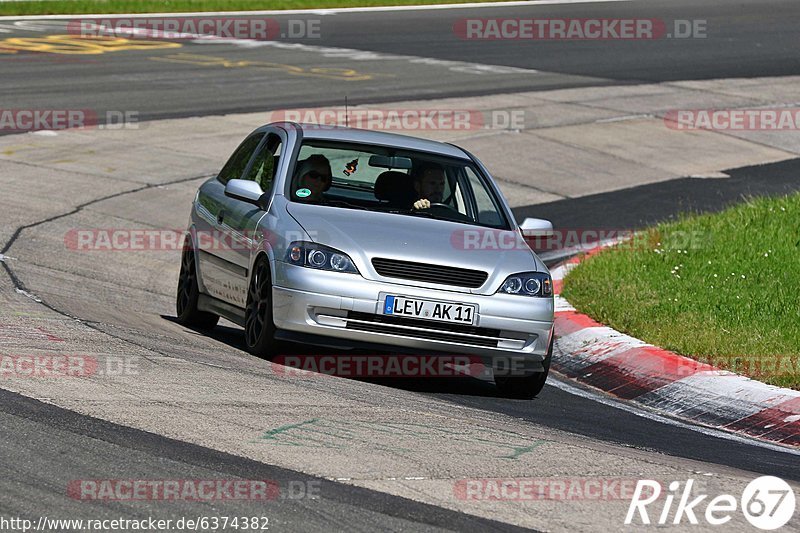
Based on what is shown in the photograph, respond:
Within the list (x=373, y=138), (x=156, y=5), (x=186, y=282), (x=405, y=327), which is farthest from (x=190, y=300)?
(x=156, y=5)

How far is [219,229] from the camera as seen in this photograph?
10.3 metres

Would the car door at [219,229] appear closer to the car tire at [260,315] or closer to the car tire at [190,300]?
the car tire at [190,300]

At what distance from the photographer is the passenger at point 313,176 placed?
32.2ft

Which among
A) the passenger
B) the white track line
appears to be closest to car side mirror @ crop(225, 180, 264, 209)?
the passenger

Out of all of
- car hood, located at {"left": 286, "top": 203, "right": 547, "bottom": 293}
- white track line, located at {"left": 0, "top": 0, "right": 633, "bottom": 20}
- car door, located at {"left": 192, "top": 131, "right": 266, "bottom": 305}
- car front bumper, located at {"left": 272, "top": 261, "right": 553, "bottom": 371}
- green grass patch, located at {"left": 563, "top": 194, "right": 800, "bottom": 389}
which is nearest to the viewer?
car front bumper, located at {"left": 272, "top": 261, "right": 553, "bottom": 371}

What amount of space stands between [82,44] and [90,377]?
67.9 ft

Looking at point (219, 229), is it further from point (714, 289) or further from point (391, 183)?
point (714, 289)

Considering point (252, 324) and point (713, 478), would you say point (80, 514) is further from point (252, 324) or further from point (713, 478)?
point (252, 324)

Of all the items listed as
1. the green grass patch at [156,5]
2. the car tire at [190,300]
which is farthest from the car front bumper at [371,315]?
the green grass patch at [156,5]

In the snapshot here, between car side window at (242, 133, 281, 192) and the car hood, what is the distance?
660mm

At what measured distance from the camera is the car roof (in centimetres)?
1021

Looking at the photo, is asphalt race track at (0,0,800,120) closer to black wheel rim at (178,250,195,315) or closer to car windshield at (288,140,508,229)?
black wheel rim at (178,250,195,315)

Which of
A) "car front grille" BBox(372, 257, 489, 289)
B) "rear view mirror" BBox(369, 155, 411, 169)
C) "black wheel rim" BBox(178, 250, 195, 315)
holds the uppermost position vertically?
Answer: "rear view mirror" BBox(369, 155, 411, 169)

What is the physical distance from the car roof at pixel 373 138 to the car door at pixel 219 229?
18.4 inches
